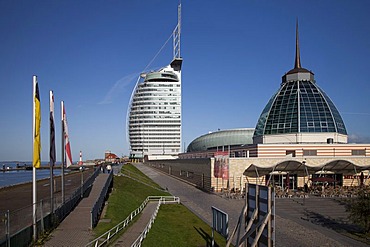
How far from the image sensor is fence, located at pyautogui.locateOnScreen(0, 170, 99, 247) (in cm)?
1140

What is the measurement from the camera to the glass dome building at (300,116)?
5403 cm

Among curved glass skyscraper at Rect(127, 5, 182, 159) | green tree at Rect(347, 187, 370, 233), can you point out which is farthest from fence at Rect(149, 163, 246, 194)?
curved glass skyscraper at Rect(127, 5, 182, 159)

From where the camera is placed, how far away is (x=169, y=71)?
187000 mm

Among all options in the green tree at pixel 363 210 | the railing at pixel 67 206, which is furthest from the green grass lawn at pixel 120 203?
the green tree at pixel 363 210

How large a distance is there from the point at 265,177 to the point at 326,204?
10.4 metres

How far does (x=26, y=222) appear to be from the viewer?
1331 cm

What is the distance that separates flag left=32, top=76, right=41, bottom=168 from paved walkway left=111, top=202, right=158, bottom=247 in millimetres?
4366

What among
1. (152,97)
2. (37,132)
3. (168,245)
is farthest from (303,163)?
(152,97)

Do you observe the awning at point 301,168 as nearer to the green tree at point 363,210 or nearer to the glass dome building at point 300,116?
the glass dome building at point 300,116

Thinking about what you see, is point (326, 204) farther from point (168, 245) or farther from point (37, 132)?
point (37, 132)

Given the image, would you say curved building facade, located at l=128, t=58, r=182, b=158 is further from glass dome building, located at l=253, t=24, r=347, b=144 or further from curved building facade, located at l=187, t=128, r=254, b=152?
glass dome building, located at l=253, t=24, r=347, b=144

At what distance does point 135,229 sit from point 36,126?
7.68 metres

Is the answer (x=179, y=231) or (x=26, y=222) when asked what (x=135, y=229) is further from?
(x=26, y=222)

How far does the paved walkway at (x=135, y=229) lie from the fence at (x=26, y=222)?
2.90 m
